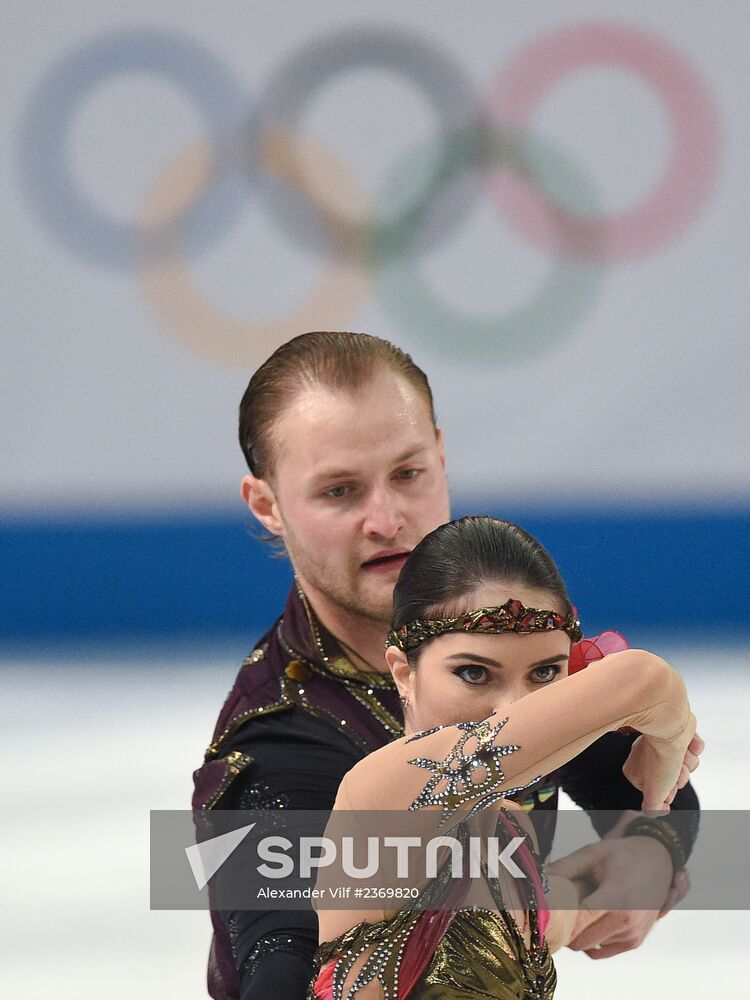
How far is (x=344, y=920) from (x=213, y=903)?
54 cm

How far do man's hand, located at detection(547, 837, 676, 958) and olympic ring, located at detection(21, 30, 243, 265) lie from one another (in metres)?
5.69

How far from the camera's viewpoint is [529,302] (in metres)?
7.53

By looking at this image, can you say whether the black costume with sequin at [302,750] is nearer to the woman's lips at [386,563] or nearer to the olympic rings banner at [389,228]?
the woman's lips at [386,563]

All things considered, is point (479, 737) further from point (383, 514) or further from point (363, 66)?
point (363, 66)

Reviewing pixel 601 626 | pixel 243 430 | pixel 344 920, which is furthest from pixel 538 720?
pixel 601 626

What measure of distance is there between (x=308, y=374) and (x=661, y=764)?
30.9 inches

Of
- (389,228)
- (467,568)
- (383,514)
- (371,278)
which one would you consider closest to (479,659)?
(467,568)

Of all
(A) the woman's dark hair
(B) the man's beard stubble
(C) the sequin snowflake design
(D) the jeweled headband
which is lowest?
(C) the sequin snowflake design

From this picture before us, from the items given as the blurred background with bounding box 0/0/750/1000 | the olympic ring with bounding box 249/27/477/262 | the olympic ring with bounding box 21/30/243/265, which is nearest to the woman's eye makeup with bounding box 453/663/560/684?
the blurred background with bounding box 0/0/750/1000

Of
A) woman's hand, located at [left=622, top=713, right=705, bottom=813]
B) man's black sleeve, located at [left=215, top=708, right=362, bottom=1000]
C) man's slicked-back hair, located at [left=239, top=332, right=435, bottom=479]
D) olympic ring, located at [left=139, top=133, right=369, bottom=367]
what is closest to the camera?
woman's hand, located at [left=622, top=713, right=705, bottom=813]

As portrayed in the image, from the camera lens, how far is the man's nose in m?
2.15

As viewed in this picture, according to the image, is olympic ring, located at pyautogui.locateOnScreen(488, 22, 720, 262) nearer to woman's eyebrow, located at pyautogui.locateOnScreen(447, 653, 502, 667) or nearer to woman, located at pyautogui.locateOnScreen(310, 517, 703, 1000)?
woman, located at pyautogui.locateOnScreen(310, 517, 703, 1000)

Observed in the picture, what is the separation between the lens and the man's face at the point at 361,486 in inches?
85.4

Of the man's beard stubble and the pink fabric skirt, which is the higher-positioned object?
the man's beard stubble
